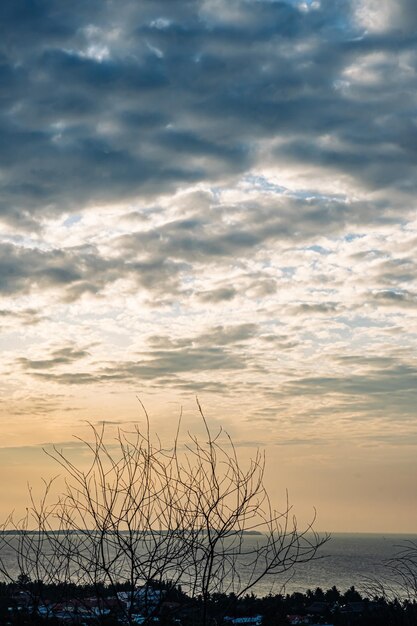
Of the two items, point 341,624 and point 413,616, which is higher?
point 413,616

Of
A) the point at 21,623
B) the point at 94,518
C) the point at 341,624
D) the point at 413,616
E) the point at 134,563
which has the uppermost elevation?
the point at 94,518

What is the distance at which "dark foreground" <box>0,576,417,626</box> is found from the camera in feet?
24.1

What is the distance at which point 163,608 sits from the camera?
761 cm

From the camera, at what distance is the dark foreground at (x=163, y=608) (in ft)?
24.1

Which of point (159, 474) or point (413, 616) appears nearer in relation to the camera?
point (159, 474)

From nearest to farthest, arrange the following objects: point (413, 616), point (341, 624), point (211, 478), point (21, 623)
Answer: point (211, 478)
point (21, 623)
point (413, 616)
point (341, 624)

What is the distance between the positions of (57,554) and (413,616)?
8.58 metres

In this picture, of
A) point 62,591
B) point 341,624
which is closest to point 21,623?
point 62,591

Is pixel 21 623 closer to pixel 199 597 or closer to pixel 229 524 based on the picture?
pixel 199 597

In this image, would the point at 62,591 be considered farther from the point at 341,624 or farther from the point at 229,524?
the point at 341,624

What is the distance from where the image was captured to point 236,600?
759 cm

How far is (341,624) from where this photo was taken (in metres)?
24.9

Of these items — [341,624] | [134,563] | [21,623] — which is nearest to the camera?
[134,563]

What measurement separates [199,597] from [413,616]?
7455 mm
